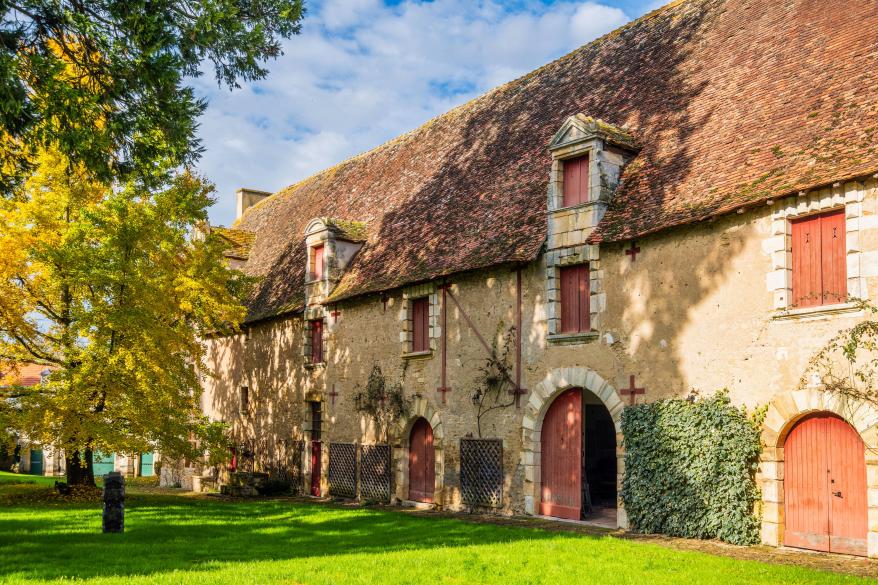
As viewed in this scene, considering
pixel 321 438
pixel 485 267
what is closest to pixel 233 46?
pixel 485 267

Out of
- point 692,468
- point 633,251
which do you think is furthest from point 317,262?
point 692,468

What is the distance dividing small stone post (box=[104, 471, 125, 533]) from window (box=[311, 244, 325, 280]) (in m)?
10.6

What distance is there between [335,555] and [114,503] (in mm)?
4247

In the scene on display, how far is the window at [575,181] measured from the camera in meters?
16.6

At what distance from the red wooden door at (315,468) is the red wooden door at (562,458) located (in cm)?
861

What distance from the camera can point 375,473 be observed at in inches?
828

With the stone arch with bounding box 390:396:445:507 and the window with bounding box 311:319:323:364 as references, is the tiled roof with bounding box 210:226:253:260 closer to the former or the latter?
the window with bounding box 311:319:323:364

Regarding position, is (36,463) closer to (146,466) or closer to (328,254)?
(146,466)

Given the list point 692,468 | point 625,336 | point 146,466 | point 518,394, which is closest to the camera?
point 692,468

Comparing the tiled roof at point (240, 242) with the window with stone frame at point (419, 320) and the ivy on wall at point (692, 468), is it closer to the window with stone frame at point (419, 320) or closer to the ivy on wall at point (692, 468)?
the window with stone frame at point (419, 320)

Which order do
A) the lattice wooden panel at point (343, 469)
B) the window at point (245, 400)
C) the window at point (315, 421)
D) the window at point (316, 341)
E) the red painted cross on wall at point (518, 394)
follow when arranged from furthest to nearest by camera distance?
the window at point (245, 400) → the window at point (315, 421) → the window at point (316, 341) → the lattice wooden panel at point (343, 469) → the red painted cross on wall at point (518, 394)

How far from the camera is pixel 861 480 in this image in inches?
478

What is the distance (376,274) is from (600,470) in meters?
7.33

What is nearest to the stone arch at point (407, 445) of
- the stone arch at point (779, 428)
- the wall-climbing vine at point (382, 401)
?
the wall-climbing vine at point (382, 401)
